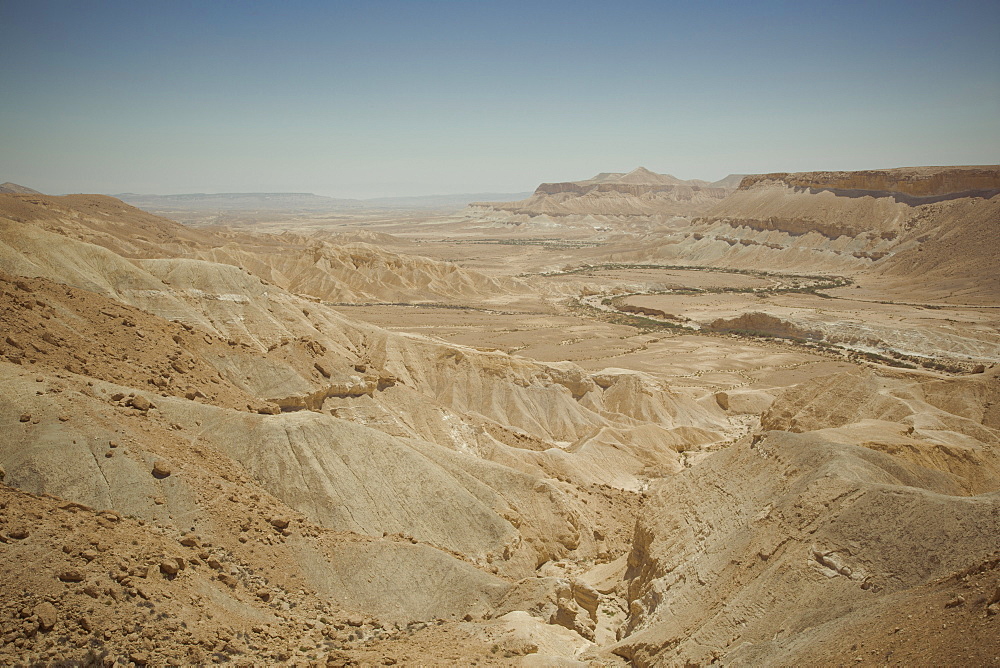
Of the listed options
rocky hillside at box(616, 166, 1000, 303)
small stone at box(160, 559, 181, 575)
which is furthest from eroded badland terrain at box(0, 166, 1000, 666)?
rocky hillside at box(616, 166, 1000, 303)

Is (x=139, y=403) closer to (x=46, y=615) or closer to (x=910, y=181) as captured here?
(x=46, y=615)

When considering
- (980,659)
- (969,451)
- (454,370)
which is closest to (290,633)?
(980,659)

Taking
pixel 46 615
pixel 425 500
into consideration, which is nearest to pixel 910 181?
pixel 425 500

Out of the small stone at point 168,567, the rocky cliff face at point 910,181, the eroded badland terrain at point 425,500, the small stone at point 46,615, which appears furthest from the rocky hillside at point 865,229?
the small stone at point 46,615

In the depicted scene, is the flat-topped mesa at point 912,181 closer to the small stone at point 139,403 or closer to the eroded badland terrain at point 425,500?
the eroded badland terrain at point 425,500

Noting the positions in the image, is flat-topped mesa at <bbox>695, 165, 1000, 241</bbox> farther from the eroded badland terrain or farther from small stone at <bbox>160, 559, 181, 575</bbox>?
small stone at <bbox>160, 559, 181, 575</bbox>
